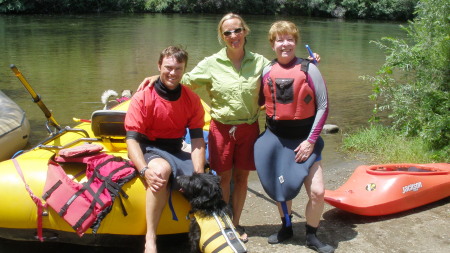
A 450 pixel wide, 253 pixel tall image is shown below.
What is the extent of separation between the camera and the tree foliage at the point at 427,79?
4867mm

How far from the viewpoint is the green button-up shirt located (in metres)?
3.19

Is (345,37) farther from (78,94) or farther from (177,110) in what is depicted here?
(177,110)

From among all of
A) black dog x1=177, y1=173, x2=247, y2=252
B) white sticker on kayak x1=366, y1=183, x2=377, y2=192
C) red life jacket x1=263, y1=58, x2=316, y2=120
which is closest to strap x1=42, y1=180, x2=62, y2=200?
black dog x1=177, y1=173, x2=247, y2=252

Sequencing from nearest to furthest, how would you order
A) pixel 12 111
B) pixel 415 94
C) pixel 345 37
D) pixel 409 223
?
pixel 409 223 → pixel 415 94 → pixel 12 111 → pixel 345 37

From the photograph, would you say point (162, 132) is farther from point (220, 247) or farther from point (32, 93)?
point (32, 93)

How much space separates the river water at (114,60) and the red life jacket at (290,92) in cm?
260

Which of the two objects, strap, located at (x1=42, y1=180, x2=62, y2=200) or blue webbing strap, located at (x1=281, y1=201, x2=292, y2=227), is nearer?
strap, located at (x1=42, y1=180, x2=62, y2=200)

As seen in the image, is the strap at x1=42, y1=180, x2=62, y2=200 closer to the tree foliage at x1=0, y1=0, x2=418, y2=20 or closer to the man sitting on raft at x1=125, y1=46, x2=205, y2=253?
the man sitting on raft at x1=125, y1=46, x2=205, y2=253

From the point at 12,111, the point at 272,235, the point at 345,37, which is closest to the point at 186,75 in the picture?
the point at 272,235

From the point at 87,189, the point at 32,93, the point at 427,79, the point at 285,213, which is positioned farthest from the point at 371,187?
the point at 32,93

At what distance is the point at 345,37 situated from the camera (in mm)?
20203

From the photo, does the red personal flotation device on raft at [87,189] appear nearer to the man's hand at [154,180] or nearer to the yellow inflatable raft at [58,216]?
the yellow inflatable raft at [58,216]

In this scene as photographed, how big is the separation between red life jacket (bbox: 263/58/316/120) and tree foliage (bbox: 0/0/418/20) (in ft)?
98.9

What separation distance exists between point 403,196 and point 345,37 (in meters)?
17.4
